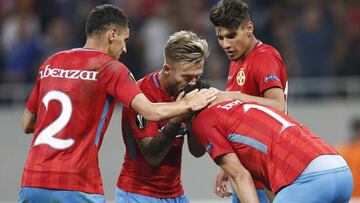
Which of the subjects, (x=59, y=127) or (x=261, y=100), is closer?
(x=59, y=127)

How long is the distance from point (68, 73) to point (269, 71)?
1.66m

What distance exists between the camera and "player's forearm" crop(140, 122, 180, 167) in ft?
22.3

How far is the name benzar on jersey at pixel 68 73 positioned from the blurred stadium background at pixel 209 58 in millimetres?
6408

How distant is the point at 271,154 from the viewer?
619cm

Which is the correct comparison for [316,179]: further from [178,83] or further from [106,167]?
[106,167]

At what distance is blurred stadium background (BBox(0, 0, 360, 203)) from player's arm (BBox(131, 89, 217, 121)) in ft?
20.6

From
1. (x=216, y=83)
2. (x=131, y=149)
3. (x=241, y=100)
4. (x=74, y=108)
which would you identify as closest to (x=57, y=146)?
(x=74, y=108)

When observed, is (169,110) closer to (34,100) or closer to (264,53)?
(34,100)

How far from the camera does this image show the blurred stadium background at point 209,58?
13.1m

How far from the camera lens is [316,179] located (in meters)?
6.03

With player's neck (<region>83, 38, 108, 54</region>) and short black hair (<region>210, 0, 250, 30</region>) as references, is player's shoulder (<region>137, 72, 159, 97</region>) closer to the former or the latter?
player's neck (<region>83, 38, 108, 54</region>)

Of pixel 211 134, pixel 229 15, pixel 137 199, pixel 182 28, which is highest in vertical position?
pixel 182 28

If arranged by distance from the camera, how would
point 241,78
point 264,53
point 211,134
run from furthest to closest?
point 241,78 → point 264,53 → point 211,134

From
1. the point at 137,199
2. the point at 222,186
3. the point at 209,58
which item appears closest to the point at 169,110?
the point at 137,199
